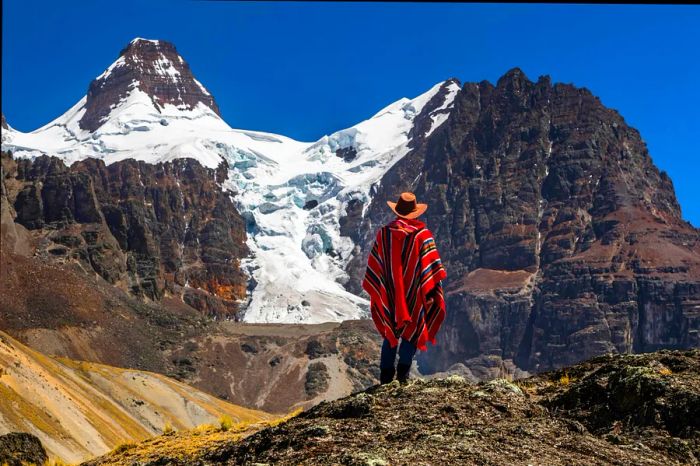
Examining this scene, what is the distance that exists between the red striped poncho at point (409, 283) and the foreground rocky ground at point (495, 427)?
1.17 m

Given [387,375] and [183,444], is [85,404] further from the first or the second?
[387,375]

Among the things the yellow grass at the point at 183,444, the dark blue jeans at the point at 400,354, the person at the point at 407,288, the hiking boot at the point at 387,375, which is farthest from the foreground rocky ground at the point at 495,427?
the hiking boot at the point at 387,375

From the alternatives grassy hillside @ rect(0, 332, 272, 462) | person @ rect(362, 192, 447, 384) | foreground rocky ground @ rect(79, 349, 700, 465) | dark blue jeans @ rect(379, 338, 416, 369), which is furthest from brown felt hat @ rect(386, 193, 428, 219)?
grassy hillside @ rect(0, 332, 272, 462)

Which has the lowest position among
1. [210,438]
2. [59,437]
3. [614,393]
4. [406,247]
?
[59,437]

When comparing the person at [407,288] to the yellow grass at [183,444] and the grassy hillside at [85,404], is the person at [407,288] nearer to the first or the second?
the yellow grass at [183,444]

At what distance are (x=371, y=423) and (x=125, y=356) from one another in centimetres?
18908

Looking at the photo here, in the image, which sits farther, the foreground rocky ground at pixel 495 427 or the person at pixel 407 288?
the person at pixel 407 288

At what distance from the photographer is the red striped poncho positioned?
17016mm

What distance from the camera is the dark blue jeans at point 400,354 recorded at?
56.5ft

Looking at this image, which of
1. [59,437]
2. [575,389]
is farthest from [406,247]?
[59,437]

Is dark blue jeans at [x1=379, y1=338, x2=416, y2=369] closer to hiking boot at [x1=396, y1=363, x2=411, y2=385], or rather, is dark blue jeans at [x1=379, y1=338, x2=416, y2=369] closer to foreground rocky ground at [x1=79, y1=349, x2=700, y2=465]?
hiking boot at [x1=396, y1=363, x2=411, y2=385]

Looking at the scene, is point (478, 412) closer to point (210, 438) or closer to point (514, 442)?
point (514, 442)

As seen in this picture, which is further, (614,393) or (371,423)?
(614,393)

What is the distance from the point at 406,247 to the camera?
17.1 metres
